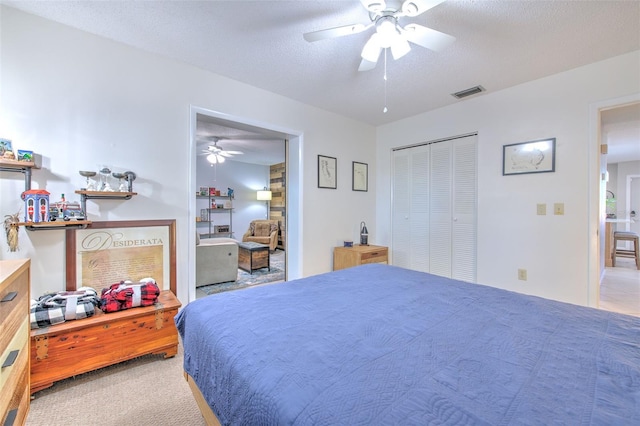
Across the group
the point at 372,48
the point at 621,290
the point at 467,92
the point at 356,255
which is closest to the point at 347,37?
the point at 372,48

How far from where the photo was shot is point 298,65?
96.5 inches

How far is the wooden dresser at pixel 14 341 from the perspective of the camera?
1.02m

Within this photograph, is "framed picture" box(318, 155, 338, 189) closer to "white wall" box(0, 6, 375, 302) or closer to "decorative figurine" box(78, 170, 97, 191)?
"white wall" box(0, 6, 375, 302)

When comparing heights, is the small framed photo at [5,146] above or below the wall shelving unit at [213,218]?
above

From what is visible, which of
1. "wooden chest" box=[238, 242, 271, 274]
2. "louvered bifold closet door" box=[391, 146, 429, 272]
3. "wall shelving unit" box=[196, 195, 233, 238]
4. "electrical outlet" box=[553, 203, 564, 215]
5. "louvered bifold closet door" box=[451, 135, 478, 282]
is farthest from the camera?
"wall shelving unit" box=[196, 195, 233, 238]

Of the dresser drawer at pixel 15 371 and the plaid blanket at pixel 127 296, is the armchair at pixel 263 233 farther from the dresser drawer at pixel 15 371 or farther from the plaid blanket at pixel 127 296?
the dresser drawer at pixel 15 371

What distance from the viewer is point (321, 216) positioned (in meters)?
3.59

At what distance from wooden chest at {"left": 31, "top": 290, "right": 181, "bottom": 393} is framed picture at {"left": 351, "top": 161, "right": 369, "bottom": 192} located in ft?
9.12

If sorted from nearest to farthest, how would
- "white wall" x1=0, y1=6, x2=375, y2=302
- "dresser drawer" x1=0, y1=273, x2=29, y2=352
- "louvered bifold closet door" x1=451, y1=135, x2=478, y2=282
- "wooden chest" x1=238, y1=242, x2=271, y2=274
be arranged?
"dresser drawer" x1=0, y1=273, x2=29, y2=352, "white wall" x1=0, y1=6, x2=375, y2=302, "louvered bifold closet door" x1=451, y1=135, x2=478, y2=282, "wooden chest" x1=238, y1=242, x2=271, y2=274

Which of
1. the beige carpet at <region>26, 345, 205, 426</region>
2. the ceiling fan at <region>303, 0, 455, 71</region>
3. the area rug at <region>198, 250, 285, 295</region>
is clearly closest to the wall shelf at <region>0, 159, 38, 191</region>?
the beige carpet at <region>26, 345, 205, 426</region>

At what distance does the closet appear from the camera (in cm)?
331

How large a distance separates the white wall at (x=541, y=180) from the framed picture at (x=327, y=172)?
155 centimetres

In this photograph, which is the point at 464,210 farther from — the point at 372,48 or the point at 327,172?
the point at 372,48

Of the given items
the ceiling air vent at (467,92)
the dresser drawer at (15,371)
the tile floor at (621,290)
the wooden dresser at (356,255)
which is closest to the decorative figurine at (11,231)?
the dresser drawer at (15,371)
